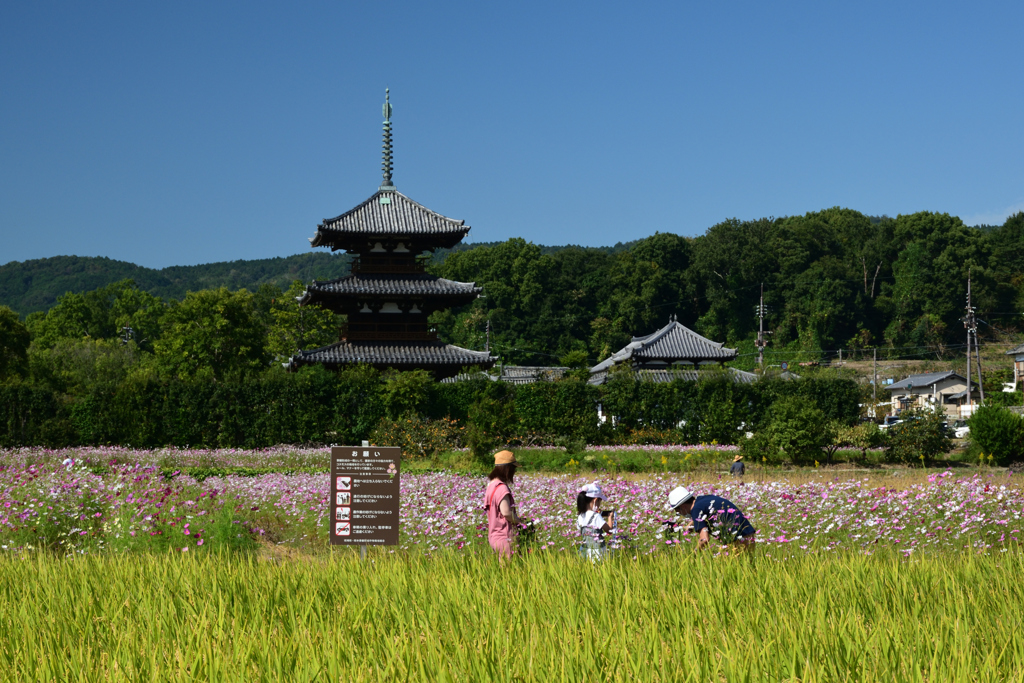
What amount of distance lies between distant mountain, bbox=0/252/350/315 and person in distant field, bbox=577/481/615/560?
127224 mm

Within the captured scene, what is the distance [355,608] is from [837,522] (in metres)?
6.54

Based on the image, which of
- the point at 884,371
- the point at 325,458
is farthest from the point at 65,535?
the point at 884,371

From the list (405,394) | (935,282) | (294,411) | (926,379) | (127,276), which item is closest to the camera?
(405,394)

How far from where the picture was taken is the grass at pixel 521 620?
3.72 m

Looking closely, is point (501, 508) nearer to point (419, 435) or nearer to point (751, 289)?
point (419, 435)

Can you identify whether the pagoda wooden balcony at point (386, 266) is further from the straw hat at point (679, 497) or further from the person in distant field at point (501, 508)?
the straw hat at point (679, 497)

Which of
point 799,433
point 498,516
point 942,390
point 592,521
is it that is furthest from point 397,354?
point 942,390

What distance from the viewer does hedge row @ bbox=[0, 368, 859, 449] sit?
2936 centimetres

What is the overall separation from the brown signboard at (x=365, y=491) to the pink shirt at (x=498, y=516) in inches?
47.3

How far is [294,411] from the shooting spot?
30.1 m

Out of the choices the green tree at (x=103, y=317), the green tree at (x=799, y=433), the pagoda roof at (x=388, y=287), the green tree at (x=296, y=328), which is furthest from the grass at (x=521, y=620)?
the green tree at (x=103, y=317)

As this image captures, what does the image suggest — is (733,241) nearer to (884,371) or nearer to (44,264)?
(884,371)

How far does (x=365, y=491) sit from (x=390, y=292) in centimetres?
2593

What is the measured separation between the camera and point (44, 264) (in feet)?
492
